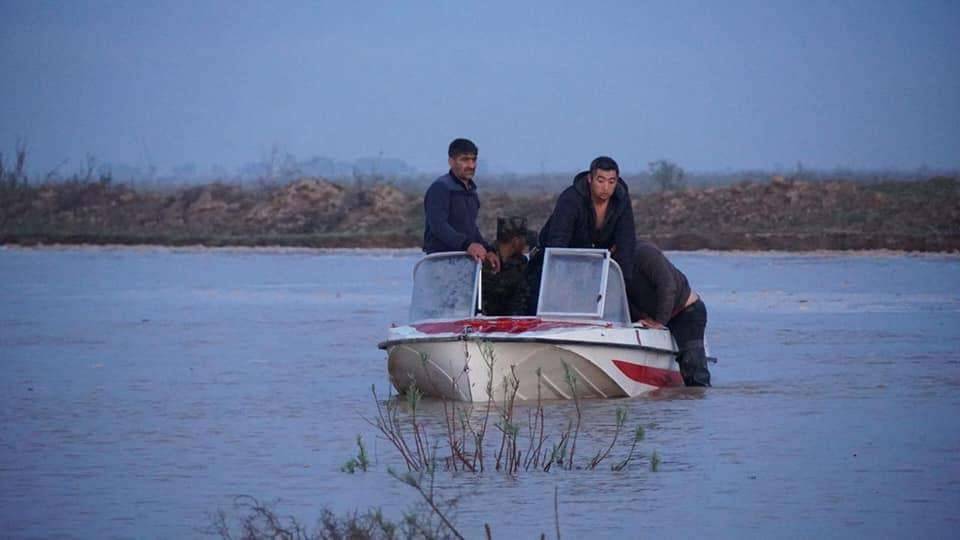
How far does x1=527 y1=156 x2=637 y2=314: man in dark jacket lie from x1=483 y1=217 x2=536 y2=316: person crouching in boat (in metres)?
0.09

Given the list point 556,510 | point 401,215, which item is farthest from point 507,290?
point 401,215

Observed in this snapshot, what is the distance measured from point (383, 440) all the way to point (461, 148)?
2842 millimetres

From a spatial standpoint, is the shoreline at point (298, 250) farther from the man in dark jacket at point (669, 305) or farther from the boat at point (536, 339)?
the boat at point (536, 339)

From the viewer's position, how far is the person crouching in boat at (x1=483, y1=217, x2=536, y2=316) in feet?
50.2

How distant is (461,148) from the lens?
15.4 meters

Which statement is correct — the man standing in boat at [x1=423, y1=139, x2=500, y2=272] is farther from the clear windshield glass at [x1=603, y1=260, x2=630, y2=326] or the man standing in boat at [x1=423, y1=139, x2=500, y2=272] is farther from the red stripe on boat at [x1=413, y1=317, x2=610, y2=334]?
the clear windshield glass at [x1=603, y1=260, x2=630, y2=326]

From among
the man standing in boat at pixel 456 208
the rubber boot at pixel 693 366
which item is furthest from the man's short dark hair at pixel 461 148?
the rubber boot at pixel 693 366

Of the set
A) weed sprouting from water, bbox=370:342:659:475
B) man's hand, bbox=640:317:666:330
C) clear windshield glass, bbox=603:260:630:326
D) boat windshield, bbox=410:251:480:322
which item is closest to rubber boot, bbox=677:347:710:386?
man's hand, bbox=640:317:666:330

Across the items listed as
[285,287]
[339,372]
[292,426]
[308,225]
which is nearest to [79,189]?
[308,225]

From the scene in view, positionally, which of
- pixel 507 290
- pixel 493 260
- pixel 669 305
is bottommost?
pixel 669 305

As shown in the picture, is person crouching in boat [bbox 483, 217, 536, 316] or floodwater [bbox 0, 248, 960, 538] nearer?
floodwater [bbox 0, 248, 960, 538]

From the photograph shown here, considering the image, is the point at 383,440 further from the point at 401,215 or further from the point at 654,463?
the point at 401,215

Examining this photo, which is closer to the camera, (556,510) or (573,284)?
(556,510)

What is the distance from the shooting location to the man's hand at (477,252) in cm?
1501
